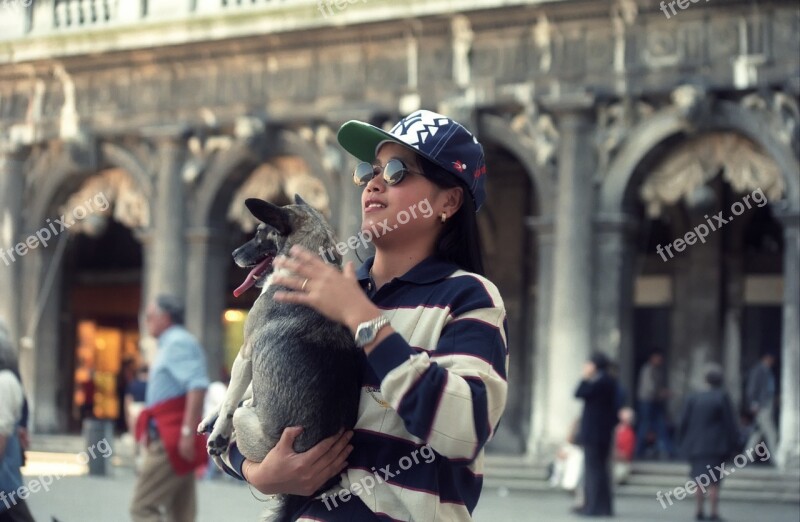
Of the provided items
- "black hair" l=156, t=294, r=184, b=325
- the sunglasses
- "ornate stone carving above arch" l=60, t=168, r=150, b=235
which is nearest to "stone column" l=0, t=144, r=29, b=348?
"ornate stone carving above arch" l=60, t=168, r=150, b=235

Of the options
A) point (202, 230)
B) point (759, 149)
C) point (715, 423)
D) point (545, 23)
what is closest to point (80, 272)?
point (202, 230)

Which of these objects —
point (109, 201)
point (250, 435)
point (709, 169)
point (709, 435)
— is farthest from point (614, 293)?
point (250, 435)

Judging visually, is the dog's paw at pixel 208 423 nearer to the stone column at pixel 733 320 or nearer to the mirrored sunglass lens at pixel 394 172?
the mirrored sunglass lens at pixel 394 172

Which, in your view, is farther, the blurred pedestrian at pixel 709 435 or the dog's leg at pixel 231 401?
the blurred pedestrian at pixel 709 435

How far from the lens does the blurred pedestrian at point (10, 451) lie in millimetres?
7398

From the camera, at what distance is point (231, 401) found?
3.71 metres

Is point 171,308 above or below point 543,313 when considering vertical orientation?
above

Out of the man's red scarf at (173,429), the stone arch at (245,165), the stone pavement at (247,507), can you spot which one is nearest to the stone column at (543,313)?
the stone pavement at (247,507)

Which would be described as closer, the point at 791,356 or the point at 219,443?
the point at 219,443

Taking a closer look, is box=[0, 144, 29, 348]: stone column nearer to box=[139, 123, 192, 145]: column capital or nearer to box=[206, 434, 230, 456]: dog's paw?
box=[139, 123, 192, 145]: column capital

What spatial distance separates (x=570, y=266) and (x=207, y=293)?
21.4 ft

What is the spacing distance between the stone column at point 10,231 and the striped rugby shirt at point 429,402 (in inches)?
892

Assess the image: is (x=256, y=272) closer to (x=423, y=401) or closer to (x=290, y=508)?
(x=290, y=508)

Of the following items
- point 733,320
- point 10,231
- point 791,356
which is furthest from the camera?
point 10,231
